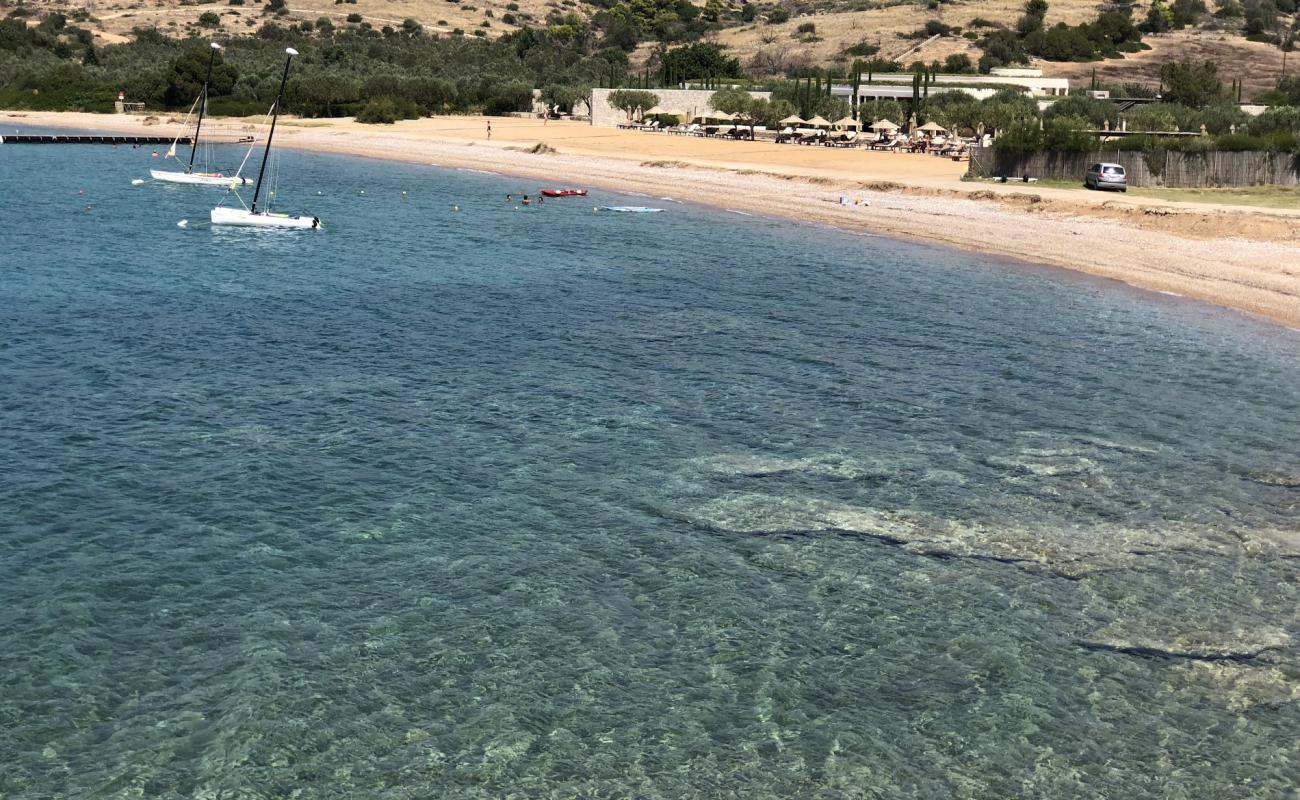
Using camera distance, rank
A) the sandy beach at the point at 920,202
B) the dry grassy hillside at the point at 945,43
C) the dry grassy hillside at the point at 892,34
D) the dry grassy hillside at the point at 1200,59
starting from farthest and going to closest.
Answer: the dry grassy hillside at the point at 892,34
the dry grassy hillside at the point at 945,43
the dry grassy hillside at the point at 1200,59
the sandy beach at the point at 920,202

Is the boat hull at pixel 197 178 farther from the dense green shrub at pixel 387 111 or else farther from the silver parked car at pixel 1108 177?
the dense green shrub at pixel 387 111

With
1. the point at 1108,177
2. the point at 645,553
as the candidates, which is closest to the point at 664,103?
the point at 1108,177

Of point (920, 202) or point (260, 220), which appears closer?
point (260, 220)

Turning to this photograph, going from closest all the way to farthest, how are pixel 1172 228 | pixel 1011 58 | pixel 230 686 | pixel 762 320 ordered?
pixel 230 686 → pixel 762 320 → pixel 1172 228 → pixel 1011 58

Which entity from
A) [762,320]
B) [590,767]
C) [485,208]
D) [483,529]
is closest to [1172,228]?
[762,320]

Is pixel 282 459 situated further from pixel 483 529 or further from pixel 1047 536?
pixel 1047 536

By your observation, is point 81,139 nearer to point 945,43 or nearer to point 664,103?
point 664,103

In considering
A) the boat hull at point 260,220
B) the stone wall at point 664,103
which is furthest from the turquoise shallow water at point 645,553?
the stone wall at point 664,103
